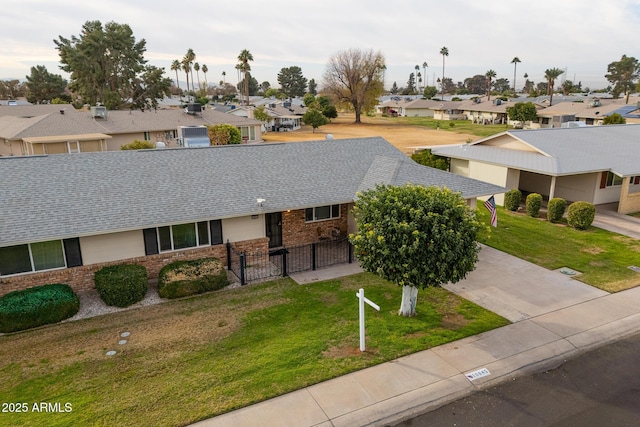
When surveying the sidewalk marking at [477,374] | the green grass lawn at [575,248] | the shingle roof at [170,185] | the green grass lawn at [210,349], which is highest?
the shingle roof at [170,185]

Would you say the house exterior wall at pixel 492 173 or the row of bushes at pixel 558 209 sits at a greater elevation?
the house exterior wall at pixel 492 173

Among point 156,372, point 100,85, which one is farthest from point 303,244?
point 100,85

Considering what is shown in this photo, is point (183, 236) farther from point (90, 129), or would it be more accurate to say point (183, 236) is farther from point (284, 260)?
point (90, 129)

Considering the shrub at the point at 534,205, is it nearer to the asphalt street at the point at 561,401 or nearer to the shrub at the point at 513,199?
the shrub at the point at 513,199

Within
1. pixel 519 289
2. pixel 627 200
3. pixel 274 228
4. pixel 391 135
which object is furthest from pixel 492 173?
pixel 391 135

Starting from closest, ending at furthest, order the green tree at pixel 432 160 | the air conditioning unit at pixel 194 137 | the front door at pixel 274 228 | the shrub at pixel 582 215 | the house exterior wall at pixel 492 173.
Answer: the front door at pixel 274 228
the shrub at pixel 582 215
the house exterior wall at pixel 492 173
the green tree at pixel 432 160
the air conditioning unit at pixel 194 137

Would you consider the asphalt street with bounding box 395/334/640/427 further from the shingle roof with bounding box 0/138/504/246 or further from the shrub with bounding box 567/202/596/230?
the shrub with bounding box 567/202/596/230

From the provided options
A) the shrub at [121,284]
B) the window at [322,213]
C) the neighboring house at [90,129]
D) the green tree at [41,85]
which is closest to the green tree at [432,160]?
the window at [322,213]
